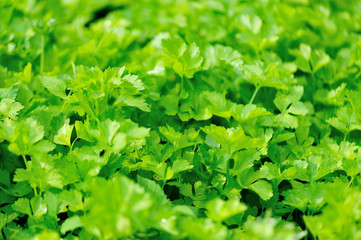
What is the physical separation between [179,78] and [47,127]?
0.55 meters

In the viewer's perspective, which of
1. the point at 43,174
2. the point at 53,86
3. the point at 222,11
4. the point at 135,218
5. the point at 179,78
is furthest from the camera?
the point at 222,11

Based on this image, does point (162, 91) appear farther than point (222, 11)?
No

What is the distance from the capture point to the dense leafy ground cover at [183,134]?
973mm

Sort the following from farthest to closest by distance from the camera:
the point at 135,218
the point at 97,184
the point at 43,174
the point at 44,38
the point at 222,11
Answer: the point at 222,11 < the point at 44,38 < the point at 43,174 < the point at 97,184 < the point at 135,218

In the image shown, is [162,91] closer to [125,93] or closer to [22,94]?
[125,93]

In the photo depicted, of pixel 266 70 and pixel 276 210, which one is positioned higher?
pixel 266 70

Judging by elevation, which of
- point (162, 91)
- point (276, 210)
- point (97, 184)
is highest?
point (97, 184)

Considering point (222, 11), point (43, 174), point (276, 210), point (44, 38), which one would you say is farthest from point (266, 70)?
point (44, 38)

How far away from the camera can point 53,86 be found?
1337 millimetres

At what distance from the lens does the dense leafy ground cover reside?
3.19 feet

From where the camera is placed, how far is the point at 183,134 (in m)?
1.40

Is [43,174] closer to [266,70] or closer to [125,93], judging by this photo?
[125,93]

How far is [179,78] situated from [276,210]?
644 mm

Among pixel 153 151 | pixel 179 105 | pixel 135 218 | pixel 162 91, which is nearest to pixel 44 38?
pixel 162 91
